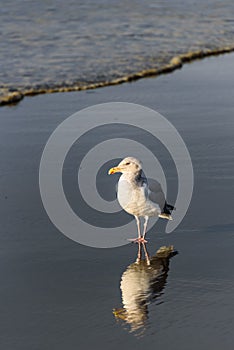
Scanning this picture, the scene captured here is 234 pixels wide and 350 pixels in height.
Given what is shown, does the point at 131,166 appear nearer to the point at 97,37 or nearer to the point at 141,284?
the point at 141,284

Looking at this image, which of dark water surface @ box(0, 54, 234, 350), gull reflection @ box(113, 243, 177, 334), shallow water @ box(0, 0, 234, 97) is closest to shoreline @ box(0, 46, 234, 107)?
shallow water @ box(0, 0, 234, 97)

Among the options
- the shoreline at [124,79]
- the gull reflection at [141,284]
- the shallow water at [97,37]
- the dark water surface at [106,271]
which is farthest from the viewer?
the shallow water at [97,37]

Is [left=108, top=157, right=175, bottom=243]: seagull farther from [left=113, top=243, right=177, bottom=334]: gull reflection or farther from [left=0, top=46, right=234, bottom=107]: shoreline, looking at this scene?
[left=0, top=46, right=234, bottom=107]: shoreline

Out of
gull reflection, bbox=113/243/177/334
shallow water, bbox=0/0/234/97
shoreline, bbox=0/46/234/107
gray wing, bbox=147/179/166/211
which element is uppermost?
shallow water, bbox=0/0/234/97

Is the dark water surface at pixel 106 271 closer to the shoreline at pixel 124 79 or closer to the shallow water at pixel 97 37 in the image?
the shoreline at pixel 124 79

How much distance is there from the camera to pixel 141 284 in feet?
19.8

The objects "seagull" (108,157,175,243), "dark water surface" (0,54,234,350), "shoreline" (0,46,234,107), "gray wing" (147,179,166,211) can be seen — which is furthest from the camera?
"shoreline" (0,46,234,107)

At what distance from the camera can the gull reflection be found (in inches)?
215

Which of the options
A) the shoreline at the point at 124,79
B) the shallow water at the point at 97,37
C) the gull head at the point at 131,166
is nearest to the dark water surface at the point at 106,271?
the gull head at the point at 131,166

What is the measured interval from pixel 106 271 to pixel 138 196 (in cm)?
89

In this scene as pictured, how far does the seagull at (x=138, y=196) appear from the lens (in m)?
6.83

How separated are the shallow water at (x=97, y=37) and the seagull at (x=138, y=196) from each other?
19.7 ft

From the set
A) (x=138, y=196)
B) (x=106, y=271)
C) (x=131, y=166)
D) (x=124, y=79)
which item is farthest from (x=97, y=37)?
(x=106, y=271)

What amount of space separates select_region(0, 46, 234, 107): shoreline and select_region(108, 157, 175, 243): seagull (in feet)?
17.0
